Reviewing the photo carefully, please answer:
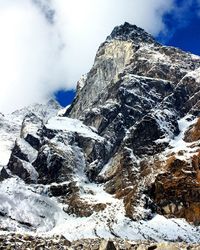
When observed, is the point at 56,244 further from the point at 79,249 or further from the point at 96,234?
the point at 96,234

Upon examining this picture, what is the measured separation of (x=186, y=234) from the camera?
7667 inches

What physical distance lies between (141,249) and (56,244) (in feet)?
36.7

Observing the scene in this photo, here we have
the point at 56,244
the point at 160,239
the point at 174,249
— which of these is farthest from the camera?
the point at 160,239

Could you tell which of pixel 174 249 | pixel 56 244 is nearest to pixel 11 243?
pixel 56 244

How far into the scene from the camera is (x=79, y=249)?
211 feet

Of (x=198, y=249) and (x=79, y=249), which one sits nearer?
(x=198, y=249)

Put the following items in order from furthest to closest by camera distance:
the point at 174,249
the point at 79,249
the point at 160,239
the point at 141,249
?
the point at 160,239 < the point at 79,249 < the point at 141,249 < the point at 174,249

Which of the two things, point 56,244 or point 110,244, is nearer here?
point 110,244

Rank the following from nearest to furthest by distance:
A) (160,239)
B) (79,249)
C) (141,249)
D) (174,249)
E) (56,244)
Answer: (174,249) < (141,249) < (56,244) < (79,249) < (160,239)

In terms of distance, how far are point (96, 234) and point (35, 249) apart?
463 feet

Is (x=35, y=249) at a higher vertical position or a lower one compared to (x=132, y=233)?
lower

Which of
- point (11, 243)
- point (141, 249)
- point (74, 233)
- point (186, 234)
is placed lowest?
point (11, 243)

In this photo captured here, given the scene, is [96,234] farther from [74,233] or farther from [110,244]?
[110,244]

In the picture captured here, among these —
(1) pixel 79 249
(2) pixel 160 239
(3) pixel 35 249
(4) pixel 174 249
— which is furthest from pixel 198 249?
(2) pixel 160 239
